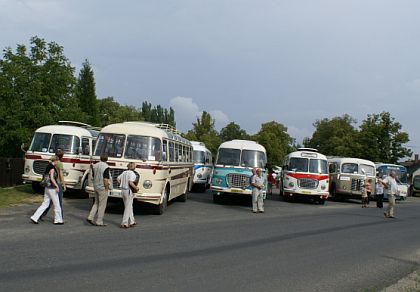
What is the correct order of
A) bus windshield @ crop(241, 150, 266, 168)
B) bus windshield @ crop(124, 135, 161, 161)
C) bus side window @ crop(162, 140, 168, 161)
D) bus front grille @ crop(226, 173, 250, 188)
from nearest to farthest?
1. bus windshield @ crop(124, 135, 161, 161)
2. bus side window @ crop(162, 140, 168, 161)
3. bus front grille @ crop(226, 173, 250, 188)
4. bus windshield @ crop(241, 150, 266, 168)

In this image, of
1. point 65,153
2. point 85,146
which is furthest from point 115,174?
point 85,146

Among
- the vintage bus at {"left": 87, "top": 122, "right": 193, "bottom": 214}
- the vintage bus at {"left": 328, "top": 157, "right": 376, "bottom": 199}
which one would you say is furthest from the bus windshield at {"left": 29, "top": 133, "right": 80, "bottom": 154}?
the vintage bus at {"left": 328, "top": 157, "right": 376, "bottom": 199}

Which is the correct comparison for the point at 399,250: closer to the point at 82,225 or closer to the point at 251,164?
the point at 82,225

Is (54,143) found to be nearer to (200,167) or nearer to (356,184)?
(200,167)

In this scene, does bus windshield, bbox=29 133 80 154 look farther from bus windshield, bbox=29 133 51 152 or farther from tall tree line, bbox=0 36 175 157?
tall tree line, bbox=0 36 175 157

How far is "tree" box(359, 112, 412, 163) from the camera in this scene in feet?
204

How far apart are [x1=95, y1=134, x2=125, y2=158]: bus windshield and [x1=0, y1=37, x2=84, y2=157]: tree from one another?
51.0ft

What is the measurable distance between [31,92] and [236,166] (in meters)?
15.9

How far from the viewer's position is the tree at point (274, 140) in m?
76.2

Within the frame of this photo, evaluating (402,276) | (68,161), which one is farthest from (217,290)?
(68,161)

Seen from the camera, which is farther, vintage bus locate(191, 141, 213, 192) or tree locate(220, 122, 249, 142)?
tree locate(220, 122, 249, 142)

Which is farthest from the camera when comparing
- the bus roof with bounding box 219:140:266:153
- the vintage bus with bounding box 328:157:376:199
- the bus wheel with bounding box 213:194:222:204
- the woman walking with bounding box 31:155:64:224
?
the vintage bus with bounding box 328:157:376:199

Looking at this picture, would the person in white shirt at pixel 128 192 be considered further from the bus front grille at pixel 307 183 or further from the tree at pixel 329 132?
the tree at pixel 329 132

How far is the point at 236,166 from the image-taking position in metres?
22.0
